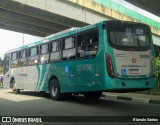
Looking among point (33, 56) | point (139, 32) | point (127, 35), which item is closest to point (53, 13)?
point (33, 56)

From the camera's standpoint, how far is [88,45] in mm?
12734

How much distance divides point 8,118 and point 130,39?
5573 millimetres

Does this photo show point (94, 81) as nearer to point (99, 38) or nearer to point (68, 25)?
point (99, 38)

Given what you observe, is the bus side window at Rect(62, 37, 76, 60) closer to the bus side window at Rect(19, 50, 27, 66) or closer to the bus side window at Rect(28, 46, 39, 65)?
the bus side window at Rect(28, 46, 39, 65)

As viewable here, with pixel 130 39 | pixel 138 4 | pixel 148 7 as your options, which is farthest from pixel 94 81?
pixel 148 7

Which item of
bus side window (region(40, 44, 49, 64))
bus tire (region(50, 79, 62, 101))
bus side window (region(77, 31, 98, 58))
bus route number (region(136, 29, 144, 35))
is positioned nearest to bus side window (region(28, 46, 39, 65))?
bus side window (region(40, 44, 49, 64))

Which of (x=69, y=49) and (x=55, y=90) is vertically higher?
(x=69, y=49)

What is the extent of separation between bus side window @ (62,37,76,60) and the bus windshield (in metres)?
2.36

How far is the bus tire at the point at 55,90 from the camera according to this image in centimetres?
1521

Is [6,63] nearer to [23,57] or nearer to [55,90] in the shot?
[23,57]

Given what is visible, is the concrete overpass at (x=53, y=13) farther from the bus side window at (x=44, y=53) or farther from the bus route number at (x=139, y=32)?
the bus route number at (x=139, y=32)

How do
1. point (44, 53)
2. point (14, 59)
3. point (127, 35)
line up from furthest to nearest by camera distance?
point (14, 59) < point (44, 53) < point (127, 35)

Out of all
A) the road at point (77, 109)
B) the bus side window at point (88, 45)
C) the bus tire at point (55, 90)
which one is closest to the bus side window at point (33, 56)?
the bus tire at point (55, 90)

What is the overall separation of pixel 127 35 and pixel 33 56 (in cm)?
741
